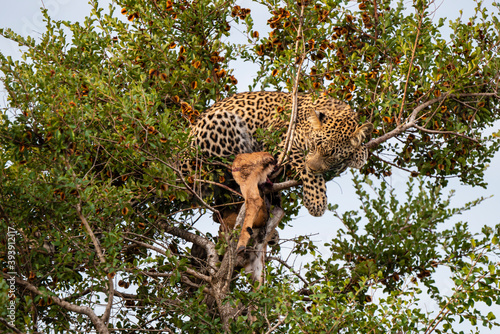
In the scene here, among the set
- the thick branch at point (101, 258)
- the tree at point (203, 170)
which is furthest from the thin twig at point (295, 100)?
the thick branch at point (101, 258)

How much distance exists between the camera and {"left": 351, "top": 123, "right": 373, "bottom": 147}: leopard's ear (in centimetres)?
793

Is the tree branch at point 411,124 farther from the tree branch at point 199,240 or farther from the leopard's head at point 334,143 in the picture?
the tree branch at point 199,240

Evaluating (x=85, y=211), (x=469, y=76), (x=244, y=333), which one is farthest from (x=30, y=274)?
(x=469, y=76)

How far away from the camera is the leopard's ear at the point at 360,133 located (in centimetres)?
793

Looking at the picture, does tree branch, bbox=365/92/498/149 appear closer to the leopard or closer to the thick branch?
the leopard

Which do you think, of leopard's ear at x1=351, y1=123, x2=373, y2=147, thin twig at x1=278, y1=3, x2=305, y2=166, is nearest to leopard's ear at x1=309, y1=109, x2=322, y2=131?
leopard's ear at x1=351, y1=123, x2=373, y2=147

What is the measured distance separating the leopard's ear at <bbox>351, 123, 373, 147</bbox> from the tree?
19 cm

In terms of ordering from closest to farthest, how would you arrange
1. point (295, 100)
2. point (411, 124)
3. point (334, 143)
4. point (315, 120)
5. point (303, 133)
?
point (295, 100) → point (411, 124) → point (334, 143) → point (315, 120) → point (303, 133)

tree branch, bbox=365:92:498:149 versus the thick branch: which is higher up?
tree branch, bbox=365:92:498:149

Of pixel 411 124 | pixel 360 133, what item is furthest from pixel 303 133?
pixel 411 124

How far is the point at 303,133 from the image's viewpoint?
8.46 meters

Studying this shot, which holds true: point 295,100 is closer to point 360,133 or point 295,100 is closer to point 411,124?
point 360,133

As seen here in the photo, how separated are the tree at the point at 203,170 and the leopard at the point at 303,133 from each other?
30 centimetres

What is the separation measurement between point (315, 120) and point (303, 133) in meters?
0.27
